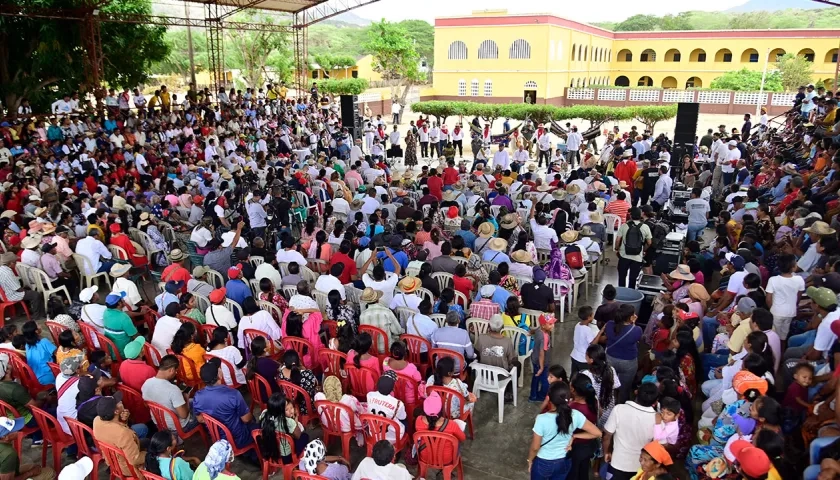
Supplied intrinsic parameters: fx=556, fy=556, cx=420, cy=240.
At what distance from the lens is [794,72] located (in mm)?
34875

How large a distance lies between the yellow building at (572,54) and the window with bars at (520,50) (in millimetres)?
60

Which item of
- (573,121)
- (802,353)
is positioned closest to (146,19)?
(802,353)

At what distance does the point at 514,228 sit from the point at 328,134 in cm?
1126

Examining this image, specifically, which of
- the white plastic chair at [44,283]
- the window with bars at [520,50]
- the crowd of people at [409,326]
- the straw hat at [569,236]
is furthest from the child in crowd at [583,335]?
the window with bars at [520,50]

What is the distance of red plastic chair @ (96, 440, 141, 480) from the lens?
11.3 feet

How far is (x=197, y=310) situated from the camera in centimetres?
527

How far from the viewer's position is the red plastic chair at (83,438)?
368 centimetres

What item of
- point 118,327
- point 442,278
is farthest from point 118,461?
point 442,278

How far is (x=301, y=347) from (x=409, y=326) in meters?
0.95

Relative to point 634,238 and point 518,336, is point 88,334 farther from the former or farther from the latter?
point 634,238

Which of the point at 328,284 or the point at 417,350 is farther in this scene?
the point at 328,284

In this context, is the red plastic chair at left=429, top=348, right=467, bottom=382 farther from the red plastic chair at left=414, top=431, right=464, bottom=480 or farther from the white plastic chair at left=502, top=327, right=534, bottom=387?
the red plastic chair at left=414, top=431, right=464, bottom=480

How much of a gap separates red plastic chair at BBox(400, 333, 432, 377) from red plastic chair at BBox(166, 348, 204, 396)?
1.71 m

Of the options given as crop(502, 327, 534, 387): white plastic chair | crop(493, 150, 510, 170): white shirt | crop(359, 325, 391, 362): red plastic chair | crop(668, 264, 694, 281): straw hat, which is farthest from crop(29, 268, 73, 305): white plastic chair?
A: crop(493, 150, 510, 170): white shirt
